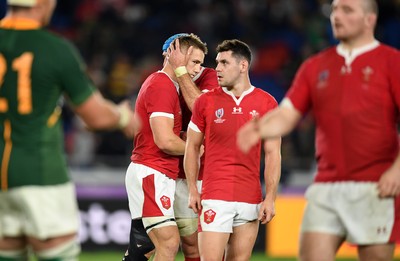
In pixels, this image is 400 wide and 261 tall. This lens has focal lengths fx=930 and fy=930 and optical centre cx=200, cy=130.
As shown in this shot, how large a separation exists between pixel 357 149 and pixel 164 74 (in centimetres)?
289

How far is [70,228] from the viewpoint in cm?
585

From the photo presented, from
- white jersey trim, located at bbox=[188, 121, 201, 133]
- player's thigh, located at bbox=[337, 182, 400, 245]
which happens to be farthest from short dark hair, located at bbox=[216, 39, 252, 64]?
player's thigh, located at bbox=[337, 182, 400, 245]

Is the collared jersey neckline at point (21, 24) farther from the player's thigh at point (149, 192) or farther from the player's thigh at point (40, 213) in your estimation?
the player's thigh at point (149, 192)

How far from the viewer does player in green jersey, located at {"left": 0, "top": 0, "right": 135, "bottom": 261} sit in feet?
18.7

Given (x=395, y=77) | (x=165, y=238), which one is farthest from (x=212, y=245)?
(x=395, y=77)

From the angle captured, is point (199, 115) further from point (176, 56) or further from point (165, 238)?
point (165, 238)

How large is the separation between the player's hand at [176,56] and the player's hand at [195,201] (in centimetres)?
124

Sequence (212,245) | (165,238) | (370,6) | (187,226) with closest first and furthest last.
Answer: (370,6) → (212,245) → (165,238) → (187,226)

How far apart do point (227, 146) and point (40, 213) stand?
2713 mm

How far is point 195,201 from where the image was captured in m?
8.27

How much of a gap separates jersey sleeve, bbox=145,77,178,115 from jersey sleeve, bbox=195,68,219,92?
57cm

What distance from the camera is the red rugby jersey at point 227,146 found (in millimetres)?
8078

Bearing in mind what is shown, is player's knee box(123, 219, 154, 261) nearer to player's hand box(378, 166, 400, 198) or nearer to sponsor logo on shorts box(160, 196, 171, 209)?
sponsor logo on shorts box(160, 196, 171, 209)

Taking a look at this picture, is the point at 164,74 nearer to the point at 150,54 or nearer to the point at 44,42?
the point at 44,42
